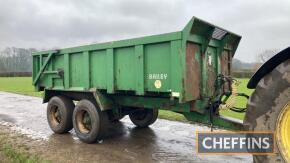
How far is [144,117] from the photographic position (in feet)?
28.4

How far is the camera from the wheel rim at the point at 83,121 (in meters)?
7.25

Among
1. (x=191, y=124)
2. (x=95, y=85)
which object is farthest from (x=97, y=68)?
(x=191, y=124)

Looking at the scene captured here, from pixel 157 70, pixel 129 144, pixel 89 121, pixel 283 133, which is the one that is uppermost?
pixel 157 70

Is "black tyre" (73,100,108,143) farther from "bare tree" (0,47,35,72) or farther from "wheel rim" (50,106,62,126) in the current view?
"bare tree" (0,47,35,72)

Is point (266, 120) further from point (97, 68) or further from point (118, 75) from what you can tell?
point (97, 68)

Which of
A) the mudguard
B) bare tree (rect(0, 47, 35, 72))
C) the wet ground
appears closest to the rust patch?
the wet ground

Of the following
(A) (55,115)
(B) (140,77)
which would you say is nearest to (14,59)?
(A) (55,115)

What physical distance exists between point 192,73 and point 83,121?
128 inches

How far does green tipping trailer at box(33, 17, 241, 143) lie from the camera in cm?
520

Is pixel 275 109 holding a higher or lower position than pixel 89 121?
higher

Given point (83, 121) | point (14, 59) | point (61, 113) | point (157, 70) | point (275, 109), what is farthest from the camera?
point (14, 59)

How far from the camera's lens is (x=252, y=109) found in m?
3.62

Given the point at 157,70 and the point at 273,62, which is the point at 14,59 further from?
the point at 273,62

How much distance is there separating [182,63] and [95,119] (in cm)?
270
